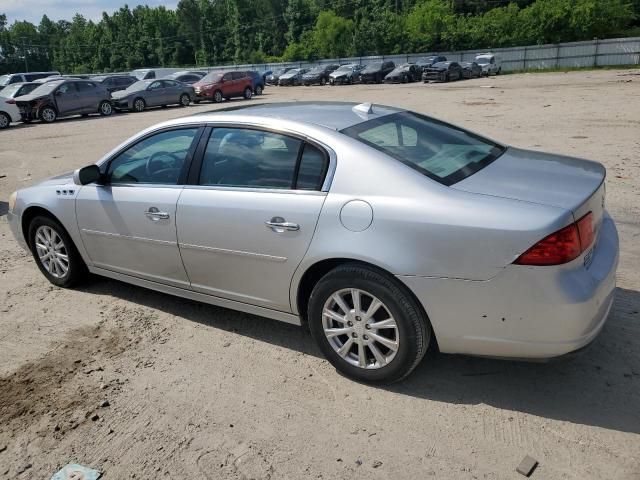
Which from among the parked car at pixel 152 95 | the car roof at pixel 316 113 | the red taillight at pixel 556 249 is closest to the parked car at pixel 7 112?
the parked car at pixel 152 95

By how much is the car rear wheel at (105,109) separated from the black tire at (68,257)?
2110cm

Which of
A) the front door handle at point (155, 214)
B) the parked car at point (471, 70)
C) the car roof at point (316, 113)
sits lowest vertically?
the parked car at point (471, 70)

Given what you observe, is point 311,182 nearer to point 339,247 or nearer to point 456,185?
point 339,247

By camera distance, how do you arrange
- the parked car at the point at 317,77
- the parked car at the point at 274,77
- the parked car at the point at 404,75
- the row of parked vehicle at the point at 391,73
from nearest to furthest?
the row of parked vehicle at the point at 391,73, the parked car at the point at 404,75, the parked car at the point at 317,77, the parked car at the point at 274,77

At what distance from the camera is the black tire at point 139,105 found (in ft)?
83.3

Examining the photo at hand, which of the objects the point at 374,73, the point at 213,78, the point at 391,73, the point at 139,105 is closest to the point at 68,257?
the point at 139,105

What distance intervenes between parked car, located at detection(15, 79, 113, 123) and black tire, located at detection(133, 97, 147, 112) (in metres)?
1.21

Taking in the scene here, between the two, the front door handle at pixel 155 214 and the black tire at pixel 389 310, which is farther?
→ the front door handle at pixel 155 214

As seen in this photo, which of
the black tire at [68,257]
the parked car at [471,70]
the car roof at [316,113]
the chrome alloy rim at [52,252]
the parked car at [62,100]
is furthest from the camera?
the parked car at [471,70]

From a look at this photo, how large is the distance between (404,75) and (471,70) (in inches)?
260

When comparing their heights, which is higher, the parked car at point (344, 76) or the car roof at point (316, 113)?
the car roof at point (316, 113)

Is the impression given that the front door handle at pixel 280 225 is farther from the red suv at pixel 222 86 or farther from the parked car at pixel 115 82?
the parked car at pixel 115 82

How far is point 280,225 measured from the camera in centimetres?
335

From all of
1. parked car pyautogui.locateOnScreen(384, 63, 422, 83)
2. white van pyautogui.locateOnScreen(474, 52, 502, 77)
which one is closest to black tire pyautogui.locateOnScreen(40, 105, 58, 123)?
parked car pyautogui.locateOnScreen(384, 63, 422, 83)
